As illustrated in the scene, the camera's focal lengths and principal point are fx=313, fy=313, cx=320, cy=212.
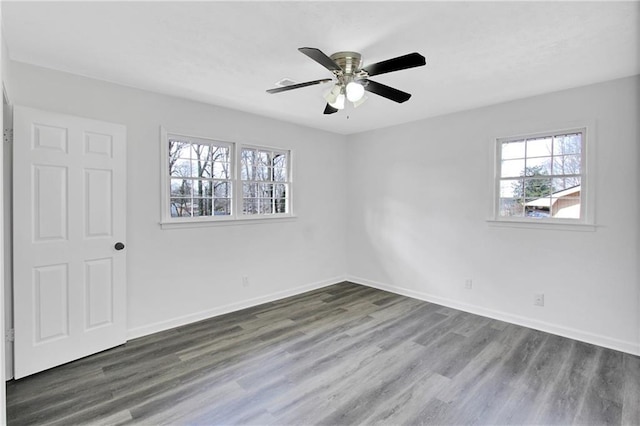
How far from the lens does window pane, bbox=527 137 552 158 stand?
3.50 metres

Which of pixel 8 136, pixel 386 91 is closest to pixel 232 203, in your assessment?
pixel 8 136

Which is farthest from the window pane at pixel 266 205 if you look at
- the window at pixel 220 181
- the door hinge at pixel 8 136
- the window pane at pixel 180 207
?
the door hinge at pixel 8 136

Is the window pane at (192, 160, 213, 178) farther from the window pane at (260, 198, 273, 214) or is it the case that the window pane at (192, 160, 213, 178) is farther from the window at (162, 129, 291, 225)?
the window pane at (260, 198, 273, 214)

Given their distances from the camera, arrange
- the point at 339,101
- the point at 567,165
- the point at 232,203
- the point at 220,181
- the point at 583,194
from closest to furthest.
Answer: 1. the point at 339,101
2. the point at 583,194
3. the point at 567,165
4. the point at 220,181
5. the point at 232,203

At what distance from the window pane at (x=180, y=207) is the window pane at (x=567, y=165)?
13.7 ft

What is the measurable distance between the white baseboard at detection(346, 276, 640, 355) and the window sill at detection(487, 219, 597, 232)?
3.44 feet

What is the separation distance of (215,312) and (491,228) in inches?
140

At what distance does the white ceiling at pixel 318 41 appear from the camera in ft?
6.45

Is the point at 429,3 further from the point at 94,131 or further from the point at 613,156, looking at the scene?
the point at 94,131

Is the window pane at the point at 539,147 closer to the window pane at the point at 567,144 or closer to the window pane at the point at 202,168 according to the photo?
the window pane at the point at 567,144

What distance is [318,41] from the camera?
2.30 metres

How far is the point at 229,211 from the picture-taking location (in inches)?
160

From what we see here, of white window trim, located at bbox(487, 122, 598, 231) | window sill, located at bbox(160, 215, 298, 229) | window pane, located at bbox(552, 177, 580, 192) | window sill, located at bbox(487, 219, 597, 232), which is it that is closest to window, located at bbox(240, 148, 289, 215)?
window sill, located at bbox(160, 215, 298, 229)

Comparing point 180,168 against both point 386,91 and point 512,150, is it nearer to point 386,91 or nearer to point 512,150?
point 386,91
